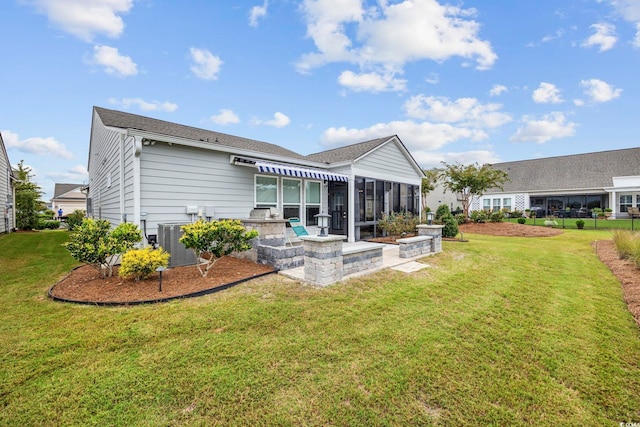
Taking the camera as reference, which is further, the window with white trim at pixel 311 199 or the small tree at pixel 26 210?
the small tree at pixel 26 210

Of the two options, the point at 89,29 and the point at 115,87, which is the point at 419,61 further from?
the point at 115,87

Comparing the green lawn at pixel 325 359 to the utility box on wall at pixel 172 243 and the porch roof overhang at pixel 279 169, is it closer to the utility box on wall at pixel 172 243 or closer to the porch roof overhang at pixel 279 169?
the utility box on wall at pixel 172 243

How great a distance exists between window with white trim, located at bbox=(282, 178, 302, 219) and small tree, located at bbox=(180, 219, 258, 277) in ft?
14.2

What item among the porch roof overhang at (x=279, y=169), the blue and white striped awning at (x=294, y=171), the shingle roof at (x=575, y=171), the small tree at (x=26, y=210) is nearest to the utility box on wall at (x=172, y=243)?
the porch roof overhang at (x=279, y=169)

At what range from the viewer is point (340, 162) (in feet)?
38.8

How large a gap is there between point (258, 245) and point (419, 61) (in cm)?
1360

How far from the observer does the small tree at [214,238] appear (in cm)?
587

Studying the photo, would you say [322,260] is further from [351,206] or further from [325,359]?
[351,206]

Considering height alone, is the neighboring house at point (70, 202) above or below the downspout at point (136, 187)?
above

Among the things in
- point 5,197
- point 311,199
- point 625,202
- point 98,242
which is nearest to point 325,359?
point 98,242

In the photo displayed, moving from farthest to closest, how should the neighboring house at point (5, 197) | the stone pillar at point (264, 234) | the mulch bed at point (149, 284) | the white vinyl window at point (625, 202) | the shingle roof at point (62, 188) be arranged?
the shingle roof at point (62, 188)
the white vinyl window at point (625, 202)
the neighboring house at point (5, 197)
the stone pillar at point (264, 234)
the mulch bed at point (149, 284)

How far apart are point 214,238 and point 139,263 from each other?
5.03 ft

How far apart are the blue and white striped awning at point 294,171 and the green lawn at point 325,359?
4.62m

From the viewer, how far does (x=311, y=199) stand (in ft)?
38.1
